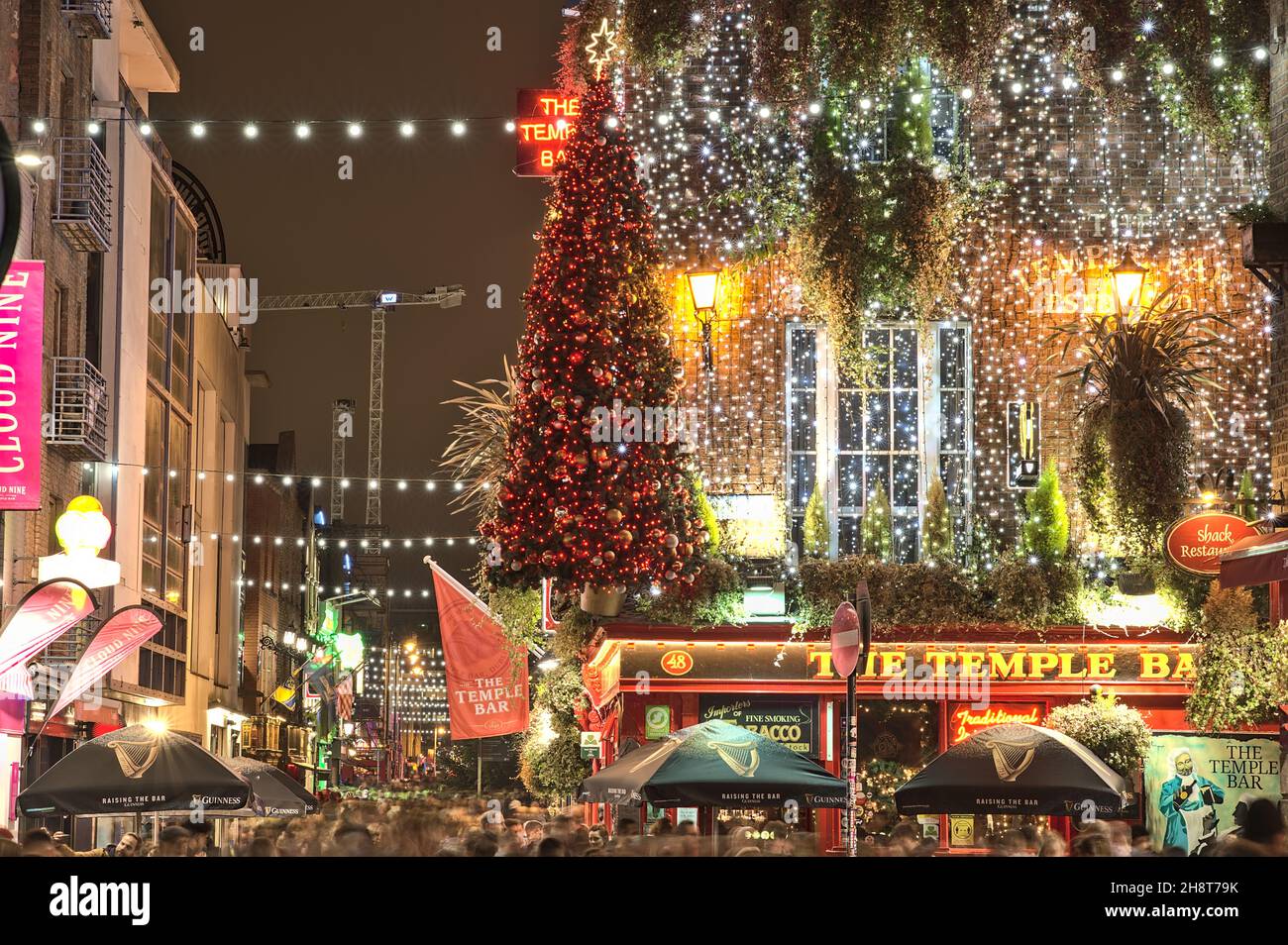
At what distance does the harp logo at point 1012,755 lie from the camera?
13.0m

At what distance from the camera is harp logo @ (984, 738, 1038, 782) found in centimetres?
1304

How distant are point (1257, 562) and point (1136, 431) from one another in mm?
3505

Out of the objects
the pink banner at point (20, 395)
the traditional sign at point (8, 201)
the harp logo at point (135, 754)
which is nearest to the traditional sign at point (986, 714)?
the harp logo at point (135, 754)

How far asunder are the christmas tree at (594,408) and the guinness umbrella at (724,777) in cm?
428

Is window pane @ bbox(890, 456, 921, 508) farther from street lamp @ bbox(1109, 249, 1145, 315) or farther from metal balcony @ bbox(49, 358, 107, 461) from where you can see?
metal balcony @ bbox(49, 358, 107, 461)

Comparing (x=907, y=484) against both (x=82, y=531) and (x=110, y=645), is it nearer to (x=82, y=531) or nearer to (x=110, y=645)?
(x=110, y=645)

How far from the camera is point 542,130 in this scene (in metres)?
21.4

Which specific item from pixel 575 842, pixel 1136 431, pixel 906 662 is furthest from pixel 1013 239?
pixel 575 842

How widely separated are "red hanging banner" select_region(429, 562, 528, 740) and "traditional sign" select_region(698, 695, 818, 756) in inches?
142

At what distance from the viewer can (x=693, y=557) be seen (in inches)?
736

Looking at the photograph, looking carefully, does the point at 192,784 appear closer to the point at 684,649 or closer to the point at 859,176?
the point at 684,649

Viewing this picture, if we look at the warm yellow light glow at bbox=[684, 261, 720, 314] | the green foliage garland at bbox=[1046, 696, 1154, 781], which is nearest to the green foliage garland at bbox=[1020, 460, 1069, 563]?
the green foliage garland at bbox=[1046, 696, 1154, 781]
